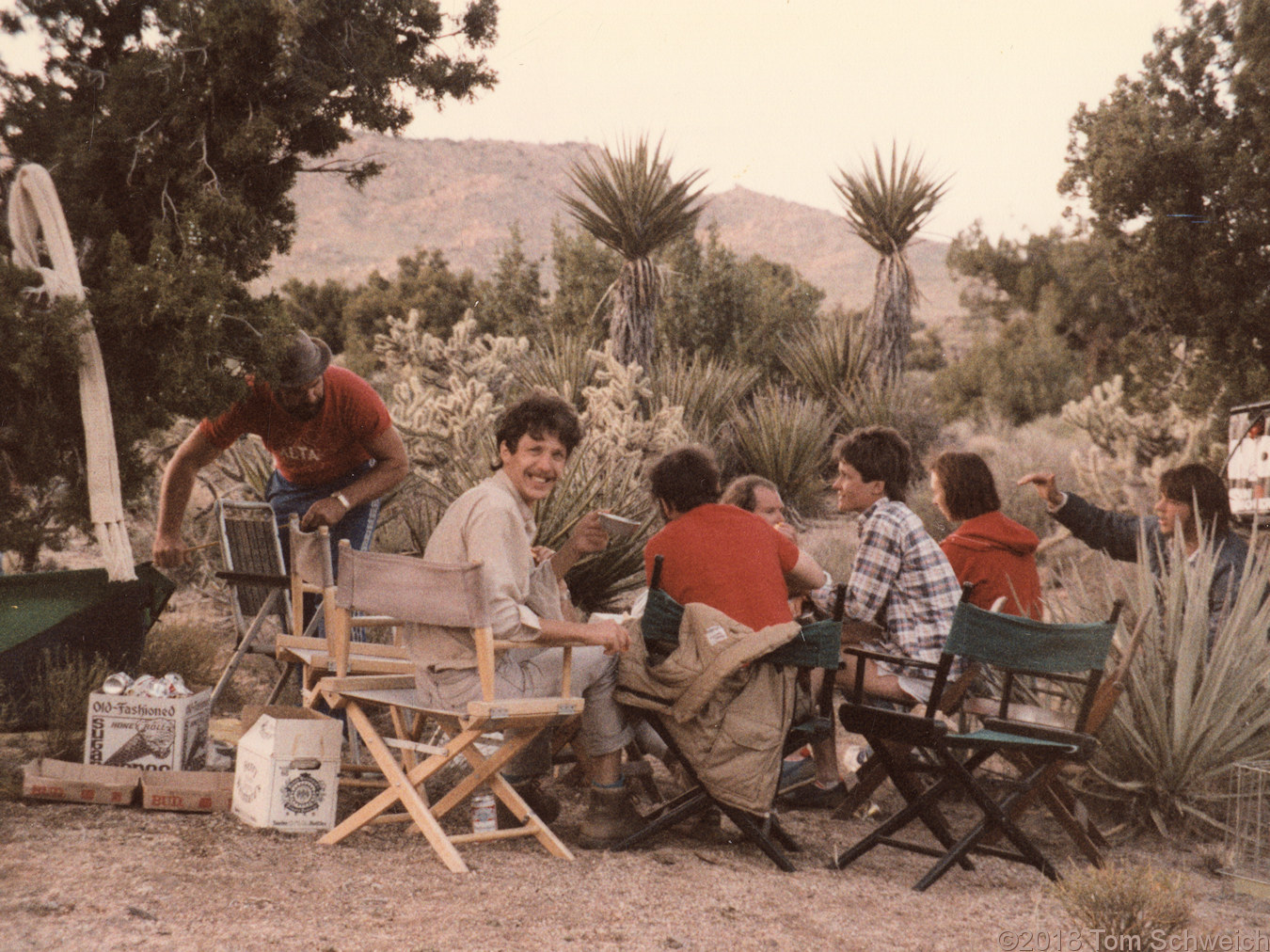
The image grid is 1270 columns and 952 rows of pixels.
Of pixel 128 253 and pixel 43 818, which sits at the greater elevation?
pixel 128 253

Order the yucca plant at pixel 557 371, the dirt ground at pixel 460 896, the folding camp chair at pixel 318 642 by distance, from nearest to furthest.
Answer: the dirt ground at pixel 460 896 < the folding camp chair at pixel 318 642 < the yucca plant at pixel 557 371

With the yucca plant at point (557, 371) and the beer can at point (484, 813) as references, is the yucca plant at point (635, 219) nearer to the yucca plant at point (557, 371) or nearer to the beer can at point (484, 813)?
the yucca plant at point (557, 371)

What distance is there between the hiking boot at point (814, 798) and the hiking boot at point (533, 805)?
92 centimetres

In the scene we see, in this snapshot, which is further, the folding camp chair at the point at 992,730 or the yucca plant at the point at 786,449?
the yucca plant at the point at 786,449

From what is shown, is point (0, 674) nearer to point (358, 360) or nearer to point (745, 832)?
point (745, 832)

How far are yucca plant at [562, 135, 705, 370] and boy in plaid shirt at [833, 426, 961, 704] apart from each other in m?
7.84

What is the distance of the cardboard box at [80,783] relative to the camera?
12.0 feet

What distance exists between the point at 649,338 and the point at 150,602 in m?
8.07

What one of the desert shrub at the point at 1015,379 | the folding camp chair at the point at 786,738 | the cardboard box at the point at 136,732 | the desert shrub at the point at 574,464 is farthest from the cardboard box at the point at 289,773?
the desert shrub at the point at 1015,379

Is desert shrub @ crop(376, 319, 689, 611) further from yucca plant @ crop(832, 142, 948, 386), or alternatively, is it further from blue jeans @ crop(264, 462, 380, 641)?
yucca plant @ crop(832, 142, 948, 386)

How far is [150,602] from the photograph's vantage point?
468cm

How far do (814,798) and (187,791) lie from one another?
7.22 feet

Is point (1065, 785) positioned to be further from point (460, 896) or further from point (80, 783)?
point (80, 783)

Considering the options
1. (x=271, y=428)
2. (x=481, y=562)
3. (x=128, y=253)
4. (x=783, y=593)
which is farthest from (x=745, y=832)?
(x=128, y=253)
